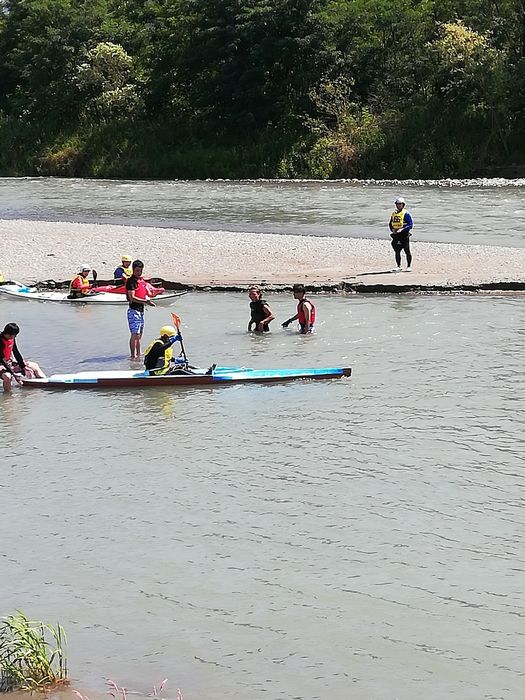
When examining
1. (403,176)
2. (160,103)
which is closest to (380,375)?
(403,176)

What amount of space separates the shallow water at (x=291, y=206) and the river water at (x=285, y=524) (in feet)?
48.4

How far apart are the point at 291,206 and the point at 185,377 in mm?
26444

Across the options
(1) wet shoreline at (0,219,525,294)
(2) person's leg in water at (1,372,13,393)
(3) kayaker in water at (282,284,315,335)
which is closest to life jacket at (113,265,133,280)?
(1) wet shoreline at (0,219,525,294)

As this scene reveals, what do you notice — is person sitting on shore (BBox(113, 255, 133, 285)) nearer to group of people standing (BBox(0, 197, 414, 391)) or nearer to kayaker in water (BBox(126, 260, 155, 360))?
group of people standing (BBox(0, 197, 414, 391))

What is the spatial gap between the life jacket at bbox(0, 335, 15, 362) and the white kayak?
7008 millimetres

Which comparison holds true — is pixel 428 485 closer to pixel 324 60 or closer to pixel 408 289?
pixel 408 289

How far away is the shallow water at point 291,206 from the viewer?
33.8 meters

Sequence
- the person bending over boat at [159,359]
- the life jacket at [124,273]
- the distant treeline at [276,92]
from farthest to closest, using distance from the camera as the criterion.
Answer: the distant treeline at [276,92] < the life jacket at [124,273] < the person bending over boat at [159,359]

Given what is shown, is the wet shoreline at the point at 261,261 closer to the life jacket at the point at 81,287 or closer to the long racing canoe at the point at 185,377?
the life jacket at the point at 81,287

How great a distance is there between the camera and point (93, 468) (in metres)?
12.8

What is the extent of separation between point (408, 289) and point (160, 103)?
45202 millimetres

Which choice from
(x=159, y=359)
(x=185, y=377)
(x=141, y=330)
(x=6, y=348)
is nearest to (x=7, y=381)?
(x=6, y=348)

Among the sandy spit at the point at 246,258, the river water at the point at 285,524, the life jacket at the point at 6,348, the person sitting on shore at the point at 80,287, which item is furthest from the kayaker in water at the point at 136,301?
the sandy spit at the point at 246,258

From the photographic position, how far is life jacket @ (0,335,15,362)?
51.6 ft
